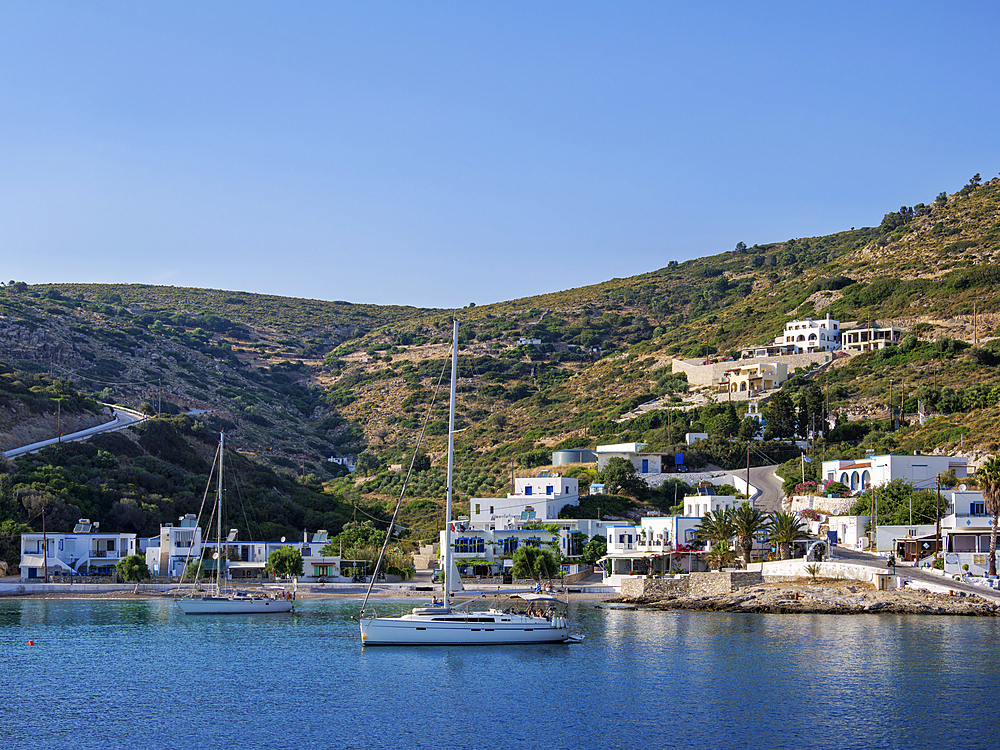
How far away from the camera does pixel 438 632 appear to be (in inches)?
1577

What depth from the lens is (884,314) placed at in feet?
389

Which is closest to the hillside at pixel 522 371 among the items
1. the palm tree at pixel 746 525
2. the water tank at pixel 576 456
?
the water tank at pixel 576 456

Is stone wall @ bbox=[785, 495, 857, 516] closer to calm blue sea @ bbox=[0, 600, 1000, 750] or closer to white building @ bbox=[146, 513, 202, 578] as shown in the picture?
calm blue sea @ bbox=[0, 600, 1000, 750]

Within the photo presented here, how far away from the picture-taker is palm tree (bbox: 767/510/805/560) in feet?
192

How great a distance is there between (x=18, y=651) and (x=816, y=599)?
36.4m

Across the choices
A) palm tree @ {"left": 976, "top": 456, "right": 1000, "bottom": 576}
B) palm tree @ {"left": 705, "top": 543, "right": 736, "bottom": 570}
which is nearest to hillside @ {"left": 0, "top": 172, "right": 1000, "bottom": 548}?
palm tree @ {"left": 976, "top": 456, "right": 1000, "bottom": 576}

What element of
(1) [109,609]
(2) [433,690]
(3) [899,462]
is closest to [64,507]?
(1) [109,609]

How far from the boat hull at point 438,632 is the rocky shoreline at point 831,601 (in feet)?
57.0

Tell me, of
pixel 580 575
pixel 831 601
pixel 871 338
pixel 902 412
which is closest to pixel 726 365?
pixel 871 338

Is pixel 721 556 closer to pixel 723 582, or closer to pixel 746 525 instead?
pixel 746 525

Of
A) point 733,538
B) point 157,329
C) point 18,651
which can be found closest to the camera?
point 18,651

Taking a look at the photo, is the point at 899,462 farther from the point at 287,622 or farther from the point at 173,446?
the point at 173,446

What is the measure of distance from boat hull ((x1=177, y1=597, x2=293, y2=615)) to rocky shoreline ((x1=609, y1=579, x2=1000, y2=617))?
20.3 metres

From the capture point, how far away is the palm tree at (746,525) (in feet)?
195
